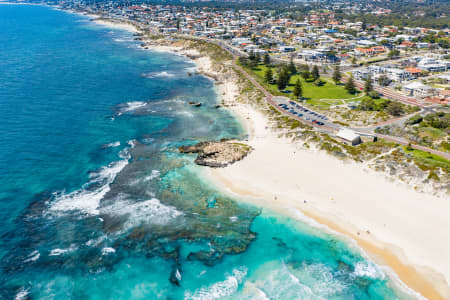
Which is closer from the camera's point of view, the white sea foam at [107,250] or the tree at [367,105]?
the white sea foam at [107,250]

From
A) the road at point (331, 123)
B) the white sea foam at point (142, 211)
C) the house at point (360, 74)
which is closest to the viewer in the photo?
the white sea foam at point (142, 211)

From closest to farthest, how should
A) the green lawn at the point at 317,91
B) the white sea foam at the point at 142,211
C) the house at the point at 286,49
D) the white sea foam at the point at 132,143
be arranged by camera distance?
the white sea foam at the point at 142,211, the white sea foam at the point at 132,143, the green lawn at the point at 317,91, the house at the point at 286,49

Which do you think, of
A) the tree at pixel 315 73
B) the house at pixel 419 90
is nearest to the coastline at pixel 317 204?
the tree at pixel 315 73

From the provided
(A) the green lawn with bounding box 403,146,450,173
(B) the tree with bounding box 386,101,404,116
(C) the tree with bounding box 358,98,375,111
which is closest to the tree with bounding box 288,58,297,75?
(C) the tree with bounding box 358,98,375,111

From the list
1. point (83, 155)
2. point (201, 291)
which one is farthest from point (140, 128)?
point (201, 291)

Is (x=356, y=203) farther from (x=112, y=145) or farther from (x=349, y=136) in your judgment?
(x=112, y=145)

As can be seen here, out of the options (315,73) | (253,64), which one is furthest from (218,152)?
(253,64)

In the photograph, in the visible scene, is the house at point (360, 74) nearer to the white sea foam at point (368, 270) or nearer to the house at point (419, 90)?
the house at point (419, 90)
